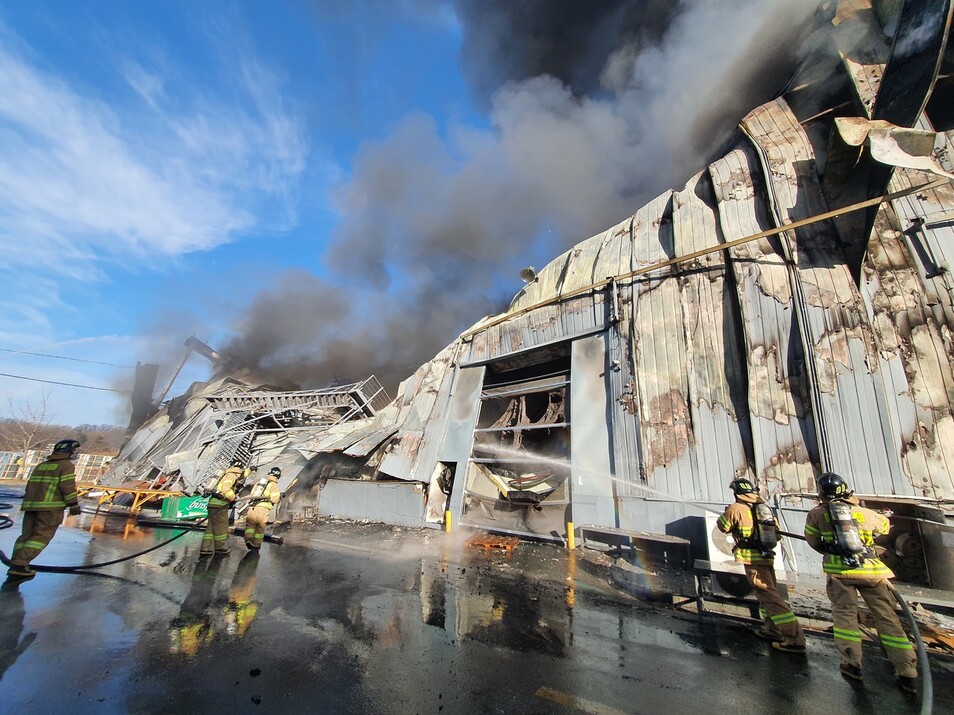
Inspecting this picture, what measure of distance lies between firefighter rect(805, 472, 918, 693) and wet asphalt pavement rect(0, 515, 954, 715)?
0.22 metres

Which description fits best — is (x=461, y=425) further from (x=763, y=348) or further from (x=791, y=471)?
(x=791, y=471)

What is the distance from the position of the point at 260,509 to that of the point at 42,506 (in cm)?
284

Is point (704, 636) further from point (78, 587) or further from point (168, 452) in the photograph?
point (168, 452)

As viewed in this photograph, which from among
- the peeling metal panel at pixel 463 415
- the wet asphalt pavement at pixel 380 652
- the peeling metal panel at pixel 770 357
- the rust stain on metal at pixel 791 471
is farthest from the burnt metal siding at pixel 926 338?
the peeling metal panel at pixel 463 415

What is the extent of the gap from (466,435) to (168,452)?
1470 centimetres

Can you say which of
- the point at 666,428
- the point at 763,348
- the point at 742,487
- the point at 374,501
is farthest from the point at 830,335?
the point at 374,501

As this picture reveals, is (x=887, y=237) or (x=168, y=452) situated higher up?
(x=887, y=237)

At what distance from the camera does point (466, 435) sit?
12.8 metres

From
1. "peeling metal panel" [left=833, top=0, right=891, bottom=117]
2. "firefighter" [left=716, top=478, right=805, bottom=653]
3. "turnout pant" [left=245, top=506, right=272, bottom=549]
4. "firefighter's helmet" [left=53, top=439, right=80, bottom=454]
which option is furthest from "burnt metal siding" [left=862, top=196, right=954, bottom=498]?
"firefighter's helmet" [left=53, top=439, right=80, bottom=454]

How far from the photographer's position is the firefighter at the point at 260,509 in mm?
7023

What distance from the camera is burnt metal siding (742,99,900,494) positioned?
716cm

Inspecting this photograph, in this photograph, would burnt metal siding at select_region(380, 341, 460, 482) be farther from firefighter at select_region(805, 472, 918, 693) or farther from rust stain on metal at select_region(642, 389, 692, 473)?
firefighter at select_region(805, 472, 918, 693)

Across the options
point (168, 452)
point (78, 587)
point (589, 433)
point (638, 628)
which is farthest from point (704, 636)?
point (168, 452)

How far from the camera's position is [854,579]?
3170 millimetres
